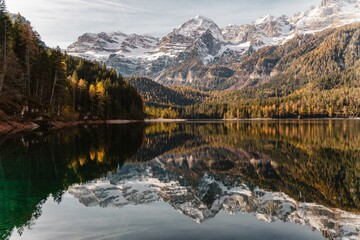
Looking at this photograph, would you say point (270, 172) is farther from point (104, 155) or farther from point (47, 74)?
point (47, 74)

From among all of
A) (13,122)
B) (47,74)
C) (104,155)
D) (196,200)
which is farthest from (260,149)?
(47,74)

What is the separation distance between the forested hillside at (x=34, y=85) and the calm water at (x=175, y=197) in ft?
118

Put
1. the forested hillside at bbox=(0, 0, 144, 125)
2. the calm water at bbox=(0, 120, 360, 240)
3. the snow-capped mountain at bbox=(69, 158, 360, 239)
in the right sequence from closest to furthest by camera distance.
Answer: the calm water at bbox=(0, 120, 360, 240) → the snow-capped mountain at bbox=(69, 158, 360, 239) → the forested hillside at bbox=(0, 0, 144, 125)

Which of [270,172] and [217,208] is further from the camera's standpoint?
[270,172]

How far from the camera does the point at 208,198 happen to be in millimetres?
22078

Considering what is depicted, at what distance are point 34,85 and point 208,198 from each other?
263ft

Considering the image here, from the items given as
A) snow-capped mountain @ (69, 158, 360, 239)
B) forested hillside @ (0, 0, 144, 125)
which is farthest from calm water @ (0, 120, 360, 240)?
forested hillside @ (0, 0, 144, 125)

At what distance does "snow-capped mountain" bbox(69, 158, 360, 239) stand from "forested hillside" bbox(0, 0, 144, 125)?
49.7 m

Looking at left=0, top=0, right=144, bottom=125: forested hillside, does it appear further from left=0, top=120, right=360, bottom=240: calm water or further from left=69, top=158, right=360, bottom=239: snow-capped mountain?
left=69, top=158, right=360, bottom=239: snow-capped mountain

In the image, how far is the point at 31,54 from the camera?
8775 cm

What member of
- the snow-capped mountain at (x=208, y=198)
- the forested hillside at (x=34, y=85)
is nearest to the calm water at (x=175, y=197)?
the snow-capped mountain at (x=208, y=198)

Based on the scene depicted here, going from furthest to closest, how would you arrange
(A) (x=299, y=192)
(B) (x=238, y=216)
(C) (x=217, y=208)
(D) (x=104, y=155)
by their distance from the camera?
(D) (x=104, y=155), (A) (x=299, y=192), (C) (x=217, y=208), (B) (x=238, y=216)

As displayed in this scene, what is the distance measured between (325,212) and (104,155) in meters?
27.1

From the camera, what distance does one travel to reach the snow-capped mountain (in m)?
17.3
